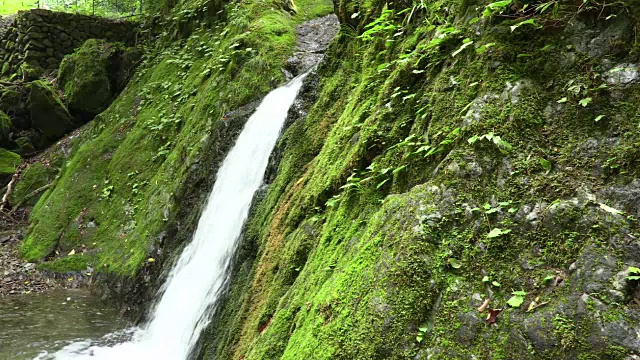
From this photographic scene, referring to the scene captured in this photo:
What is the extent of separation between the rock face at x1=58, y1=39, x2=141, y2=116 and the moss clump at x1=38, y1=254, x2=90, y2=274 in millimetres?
6409

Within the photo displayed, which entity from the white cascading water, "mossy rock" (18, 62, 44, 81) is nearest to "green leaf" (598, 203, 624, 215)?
the white cascading water

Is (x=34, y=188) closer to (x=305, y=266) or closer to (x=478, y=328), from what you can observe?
(x=305, y=266)

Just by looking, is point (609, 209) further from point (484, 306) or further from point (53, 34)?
point (53, 34)

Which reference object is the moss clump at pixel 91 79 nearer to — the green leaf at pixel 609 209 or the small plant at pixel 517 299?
the small plant at pixel 517 299

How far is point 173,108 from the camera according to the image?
1083 cm

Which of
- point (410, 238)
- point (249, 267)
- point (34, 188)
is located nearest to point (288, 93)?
point (249, 267)

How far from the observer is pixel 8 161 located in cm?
1392

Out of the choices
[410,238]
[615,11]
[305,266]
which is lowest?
[305,266]

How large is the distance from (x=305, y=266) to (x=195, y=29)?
10968 mm

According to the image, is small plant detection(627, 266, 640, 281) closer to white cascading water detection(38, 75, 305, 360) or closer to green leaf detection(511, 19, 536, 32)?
green leaf detection(511, 19, 536, 32)

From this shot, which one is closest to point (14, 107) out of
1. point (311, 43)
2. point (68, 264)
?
point (68, 264)

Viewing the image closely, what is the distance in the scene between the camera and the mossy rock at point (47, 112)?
46.5 feet

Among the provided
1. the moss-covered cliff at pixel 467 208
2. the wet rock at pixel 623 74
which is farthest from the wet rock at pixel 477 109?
the wet rock at pixel 623 74

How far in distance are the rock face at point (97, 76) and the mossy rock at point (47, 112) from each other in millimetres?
366
